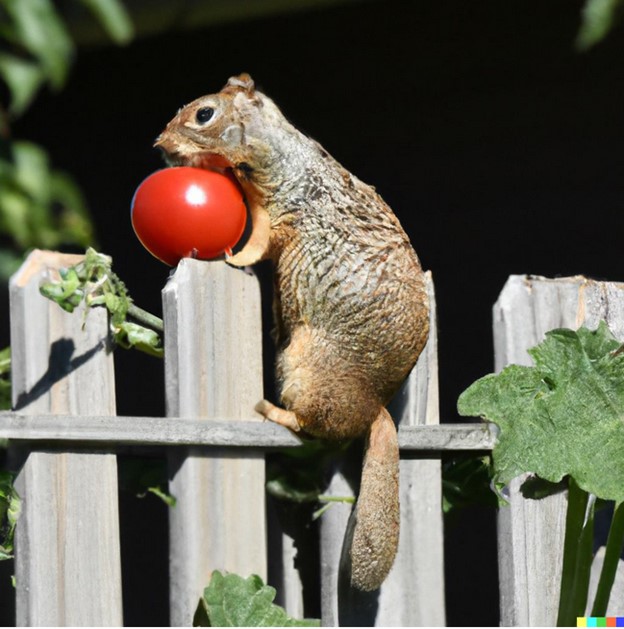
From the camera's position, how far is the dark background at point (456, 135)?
381 centimetres

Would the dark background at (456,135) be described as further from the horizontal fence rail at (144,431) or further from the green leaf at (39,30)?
the horizontal fence rail at (144,431)

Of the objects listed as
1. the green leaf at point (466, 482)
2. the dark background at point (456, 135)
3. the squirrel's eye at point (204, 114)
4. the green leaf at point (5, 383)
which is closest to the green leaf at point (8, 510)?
the green leaf at point (5, 383)

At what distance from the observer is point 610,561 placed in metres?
1.80

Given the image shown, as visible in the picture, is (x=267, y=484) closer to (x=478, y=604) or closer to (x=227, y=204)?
(x=227, y=204)

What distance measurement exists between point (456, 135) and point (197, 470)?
8.17 ft

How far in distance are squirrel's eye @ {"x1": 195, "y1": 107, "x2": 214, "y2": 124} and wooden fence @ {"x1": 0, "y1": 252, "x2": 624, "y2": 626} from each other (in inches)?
9.3

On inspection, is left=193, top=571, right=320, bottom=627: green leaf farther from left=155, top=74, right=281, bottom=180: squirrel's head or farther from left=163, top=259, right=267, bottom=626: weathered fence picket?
left=155, top=74, right=281, bottom=180: squirrel's head

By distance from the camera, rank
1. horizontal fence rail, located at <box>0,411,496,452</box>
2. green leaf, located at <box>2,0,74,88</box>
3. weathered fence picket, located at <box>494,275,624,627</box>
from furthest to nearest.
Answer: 1. green leaf, located at <box>2,0,74,88</box>
2. weathered fence picket, located at <box>494,275,624,627</box>
3. horizontal fence rail, located at <box>0,411,496,452</box>

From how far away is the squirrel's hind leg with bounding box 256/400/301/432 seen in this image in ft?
5.92

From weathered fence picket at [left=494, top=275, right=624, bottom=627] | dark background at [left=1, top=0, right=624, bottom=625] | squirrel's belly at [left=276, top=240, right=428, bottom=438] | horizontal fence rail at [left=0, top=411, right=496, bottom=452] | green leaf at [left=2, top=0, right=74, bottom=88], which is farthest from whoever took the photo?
dark background at [left=1, top=0, right=624, bottom=625]

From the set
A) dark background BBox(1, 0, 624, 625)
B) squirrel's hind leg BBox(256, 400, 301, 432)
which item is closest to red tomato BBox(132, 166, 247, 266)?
squirrel's hind leg BBox(256, 400, 301, 432)

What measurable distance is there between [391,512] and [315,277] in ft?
1.29

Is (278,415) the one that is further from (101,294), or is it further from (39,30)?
(39,30)

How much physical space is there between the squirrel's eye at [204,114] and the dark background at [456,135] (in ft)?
6.33
